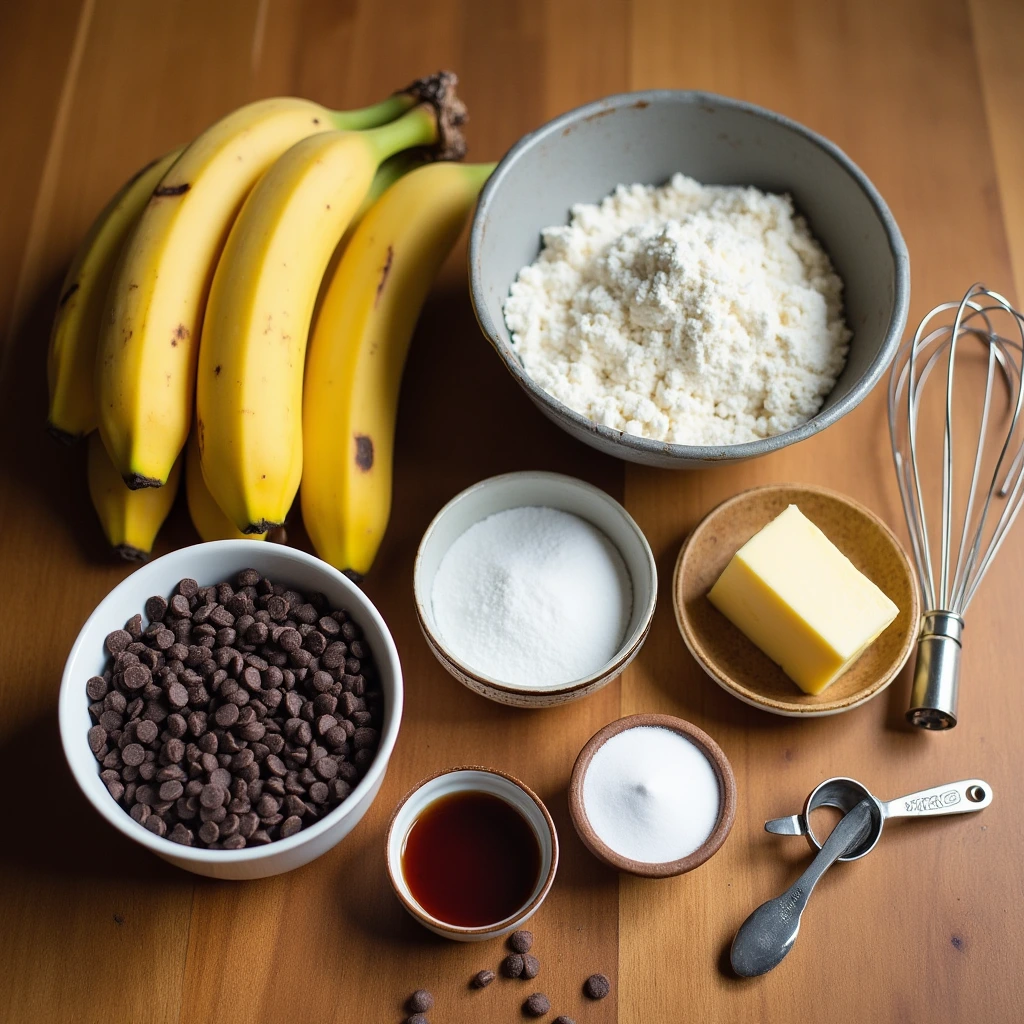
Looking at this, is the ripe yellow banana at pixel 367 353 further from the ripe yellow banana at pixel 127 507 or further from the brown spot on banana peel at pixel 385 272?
the ripe yellow banana at pixel 127 507

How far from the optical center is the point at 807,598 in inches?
37.6

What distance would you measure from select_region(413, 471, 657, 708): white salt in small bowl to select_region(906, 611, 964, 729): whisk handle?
0.29 metres

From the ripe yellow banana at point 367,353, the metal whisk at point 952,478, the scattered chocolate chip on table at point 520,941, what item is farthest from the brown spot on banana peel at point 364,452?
the metal whisk at point 952,478

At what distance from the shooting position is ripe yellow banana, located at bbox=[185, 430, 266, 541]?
3.32 ft

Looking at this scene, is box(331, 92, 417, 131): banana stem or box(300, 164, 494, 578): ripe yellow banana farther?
box(331, 92, 417, 131): banana stem

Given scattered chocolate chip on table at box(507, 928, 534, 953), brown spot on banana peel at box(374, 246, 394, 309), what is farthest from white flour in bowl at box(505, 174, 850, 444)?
scattered chocolate chip on table at box(507, 928, 534, 953)

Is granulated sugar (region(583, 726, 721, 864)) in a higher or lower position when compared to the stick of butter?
lower

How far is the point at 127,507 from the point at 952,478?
3.03 feet

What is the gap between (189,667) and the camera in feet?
2.94

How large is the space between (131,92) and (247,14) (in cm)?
20

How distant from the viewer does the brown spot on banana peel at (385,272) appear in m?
1.05

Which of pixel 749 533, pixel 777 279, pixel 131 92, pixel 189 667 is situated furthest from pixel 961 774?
pixel 131 92

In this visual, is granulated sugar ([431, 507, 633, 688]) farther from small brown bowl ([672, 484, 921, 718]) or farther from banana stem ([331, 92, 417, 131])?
banana stem ([331, 92, 417, 131])

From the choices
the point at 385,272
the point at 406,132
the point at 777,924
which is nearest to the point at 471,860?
the point at 777,924
